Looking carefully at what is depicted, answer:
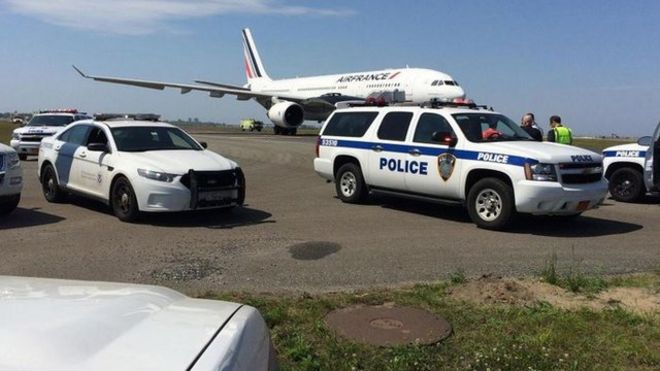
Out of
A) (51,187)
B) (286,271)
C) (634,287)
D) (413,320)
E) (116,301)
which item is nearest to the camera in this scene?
(116,301)

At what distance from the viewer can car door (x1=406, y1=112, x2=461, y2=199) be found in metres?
10.2

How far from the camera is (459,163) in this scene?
10094 millimetres

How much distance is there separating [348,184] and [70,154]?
5.06 m

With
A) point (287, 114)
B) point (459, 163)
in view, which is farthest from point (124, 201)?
point (287, 114)

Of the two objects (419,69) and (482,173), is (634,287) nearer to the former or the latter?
(482,173)

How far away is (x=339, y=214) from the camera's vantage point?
11.0 m

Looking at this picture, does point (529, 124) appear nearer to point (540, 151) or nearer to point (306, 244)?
point (540, 151)

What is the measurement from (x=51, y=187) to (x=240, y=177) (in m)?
4.03

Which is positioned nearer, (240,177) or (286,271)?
(286,271)

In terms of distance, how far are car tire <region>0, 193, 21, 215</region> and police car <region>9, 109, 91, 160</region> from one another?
12.6m

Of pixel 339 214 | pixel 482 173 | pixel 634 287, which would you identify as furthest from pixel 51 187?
pixel 634 287

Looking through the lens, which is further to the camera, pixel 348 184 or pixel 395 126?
pixel 348 184

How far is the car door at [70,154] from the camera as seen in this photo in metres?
11.0

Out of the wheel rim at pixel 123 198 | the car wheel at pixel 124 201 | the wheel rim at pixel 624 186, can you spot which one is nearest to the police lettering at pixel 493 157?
the wheel rim at pixel 624 186
